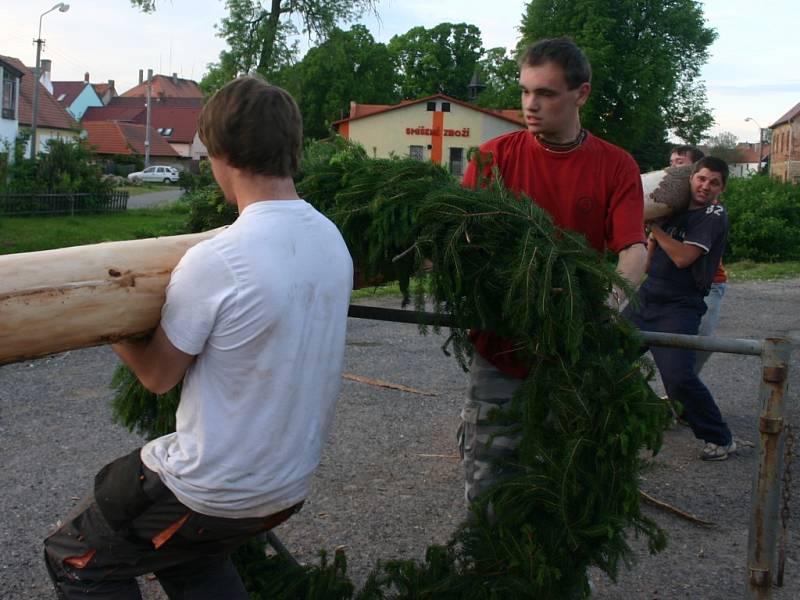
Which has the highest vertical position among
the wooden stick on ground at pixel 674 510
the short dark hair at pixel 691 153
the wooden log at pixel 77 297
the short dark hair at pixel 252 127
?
the short dark hair at pixel 691 153

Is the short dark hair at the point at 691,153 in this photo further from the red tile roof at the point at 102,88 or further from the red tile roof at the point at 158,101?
the red tile roof at the point at 102,88

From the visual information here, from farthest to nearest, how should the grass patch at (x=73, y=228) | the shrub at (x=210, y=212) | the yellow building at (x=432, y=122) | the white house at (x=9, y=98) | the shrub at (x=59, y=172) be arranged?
the yellow building at (x=432, y=122) < the white house at (x=9, y=98) < the shrub at (x=59, y=172) < the grass patch at (x=73, y=228) < the shrub at (x=210, y=212)

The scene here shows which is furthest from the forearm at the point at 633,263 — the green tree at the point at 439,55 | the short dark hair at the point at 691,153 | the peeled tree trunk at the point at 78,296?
the green tree at the point at 439,55

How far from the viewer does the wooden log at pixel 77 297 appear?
230 cm

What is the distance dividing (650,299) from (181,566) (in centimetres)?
411

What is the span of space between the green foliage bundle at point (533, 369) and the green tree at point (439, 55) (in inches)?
2663

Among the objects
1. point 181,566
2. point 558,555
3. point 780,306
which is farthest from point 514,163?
point 780,306

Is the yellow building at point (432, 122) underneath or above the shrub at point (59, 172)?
above

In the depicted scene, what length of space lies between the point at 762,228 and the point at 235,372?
18965 mm

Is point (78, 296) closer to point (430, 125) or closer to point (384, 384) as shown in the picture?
point (384, 384)

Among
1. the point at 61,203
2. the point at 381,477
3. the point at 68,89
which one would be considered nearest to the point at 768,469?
the point at 381,477

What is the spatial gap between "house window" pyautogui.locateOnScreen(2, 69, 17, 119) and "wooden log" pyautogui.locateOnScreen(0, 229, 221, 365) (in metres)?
48.1

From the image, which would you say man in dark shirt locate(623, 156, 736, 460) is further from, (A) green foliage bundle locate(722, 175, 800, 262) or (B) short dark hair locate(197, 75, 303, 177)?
(A) green foliage bundle locate(722, 175, 800, 262)

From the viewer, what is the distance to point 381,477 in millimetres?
5398
